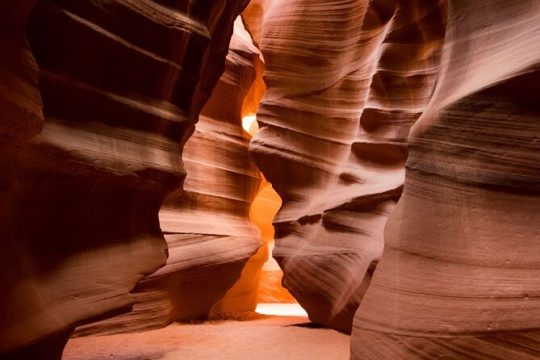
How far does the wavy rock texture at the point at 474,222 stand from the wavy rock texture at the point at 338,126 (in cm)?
207

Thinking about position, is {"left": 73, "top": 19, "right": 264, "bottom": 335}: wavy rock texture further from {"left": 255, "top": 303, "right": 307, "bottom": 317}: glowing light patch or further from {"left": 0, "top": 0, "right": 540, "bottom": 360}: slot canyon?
{"left": 255, "top": 303, "right": 307, "bottom": 317}: glowing light patch

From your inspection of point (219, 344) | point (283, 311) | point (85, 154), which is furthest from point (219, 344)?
point (283, 311)

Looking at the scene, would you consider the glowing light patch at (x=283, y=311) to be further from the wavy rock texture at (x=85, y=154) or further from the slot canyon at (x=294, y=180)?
the wavy rock texture at (x=85, y=154)

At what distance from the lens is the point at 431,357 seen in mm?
2209

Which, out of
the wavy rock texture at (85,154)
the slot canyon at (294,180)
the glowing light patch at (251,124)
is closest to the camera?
the slot canyon at (294,180)

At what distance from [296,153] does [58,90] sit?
3643 millimetres

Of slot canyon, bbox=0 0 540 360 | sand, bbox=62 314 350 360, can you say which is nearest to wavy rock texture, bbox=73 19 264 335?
slot canyon, bbox=0 0 540 360

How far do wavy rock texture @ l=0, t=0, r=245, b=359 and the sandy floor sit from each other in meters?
1.12

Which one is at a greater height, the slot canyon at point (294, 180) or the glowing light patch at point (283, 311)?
the slot canyon at point (294, 180)

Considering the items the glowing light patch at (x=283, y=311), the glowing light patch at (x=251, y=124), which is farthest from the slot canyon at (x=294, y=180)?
the glowing light patch at (x=251, y=124)

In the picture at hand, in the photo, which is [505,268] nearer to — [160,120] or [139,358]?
[160,120]

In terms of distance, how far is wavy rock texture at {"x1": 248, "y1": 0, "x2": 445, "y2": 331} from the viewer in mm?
5152

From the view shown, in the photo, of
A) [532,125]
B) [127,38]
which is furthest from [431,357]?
[127,38]

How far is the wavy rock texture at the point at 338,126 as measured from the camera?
515 cm
